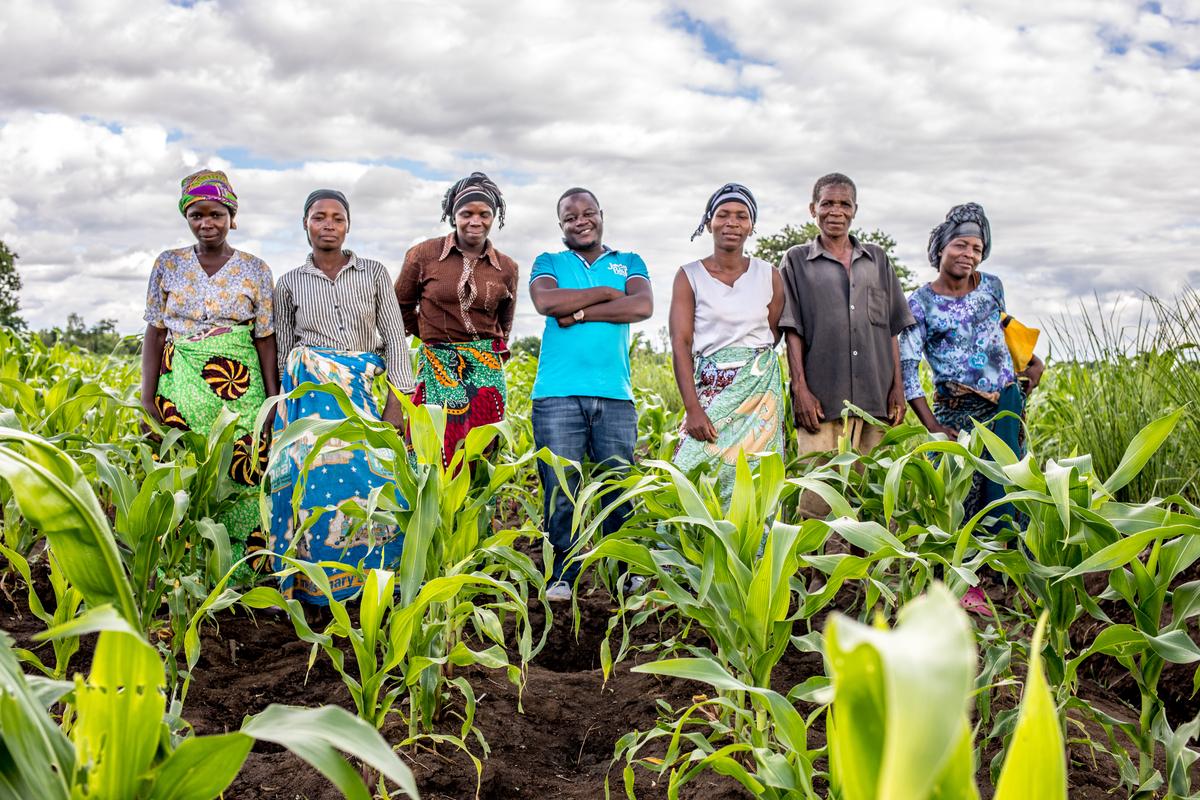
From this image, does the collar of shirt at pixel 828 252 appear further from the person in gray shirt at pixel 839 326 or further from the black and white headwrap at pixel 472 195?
the black and white headwrap at pixel 472 195

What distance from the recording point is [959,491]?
7.96 ft

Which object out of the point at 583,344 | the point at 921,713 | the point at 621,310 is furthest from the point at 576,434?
the point at 921,713

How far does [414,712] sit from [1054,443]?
154 inches

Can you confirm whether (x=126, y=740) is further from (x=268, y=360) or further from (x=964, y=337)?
(x=964, y=337)

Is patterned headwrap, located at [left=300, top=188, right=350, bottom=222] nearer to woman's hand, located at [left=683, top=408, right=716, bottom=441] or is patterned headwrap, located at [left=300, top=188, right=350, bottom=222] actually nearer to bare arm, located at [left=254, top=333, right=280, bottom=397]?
bare arm, located at [left=254, top=333, right=280, bottom=397]

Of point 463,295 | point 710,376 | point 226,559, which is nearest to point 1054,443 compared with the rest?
point 710,376

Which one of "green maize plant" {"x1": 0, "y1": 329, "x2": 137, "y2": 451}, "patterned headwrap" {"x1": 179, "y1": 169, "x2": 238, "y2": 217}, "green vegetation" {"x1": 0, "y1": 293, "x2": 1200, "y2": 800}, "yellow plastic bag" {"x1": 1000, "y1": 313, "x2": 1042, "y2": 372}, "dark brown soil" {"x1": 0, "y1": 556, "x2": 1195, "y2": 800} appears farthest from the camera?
"yellow plastic bag" {"x1": 1000, "y1": 313, "x2": 1042, "y2": 372}

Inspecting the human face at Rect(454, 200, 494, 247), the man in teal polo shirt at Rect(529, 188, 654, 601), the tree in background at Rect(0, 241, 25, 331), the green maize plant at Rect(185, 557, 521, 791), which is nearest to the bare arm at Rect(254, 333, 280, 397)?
the human face at Rect(454, 200, 494, 247)

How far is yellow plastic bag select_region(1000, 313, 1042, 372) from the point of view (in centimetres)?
381

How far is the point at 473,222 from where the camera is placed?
143 inches

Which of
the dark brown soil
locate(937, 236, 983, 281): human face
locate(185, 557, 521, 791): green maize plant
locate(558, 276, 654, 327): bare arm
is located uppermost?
locate(937, 236, 983, 281): human face

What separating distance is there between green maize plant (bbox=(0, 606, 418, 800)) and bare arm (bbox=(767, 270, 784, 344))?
267 centimetres

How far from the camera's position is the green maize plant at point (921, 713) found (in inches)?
22.5

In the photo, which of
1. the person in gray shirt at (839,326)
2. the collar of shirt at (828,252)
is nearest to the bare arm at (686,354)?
the person in gray shirt at (839,326)
